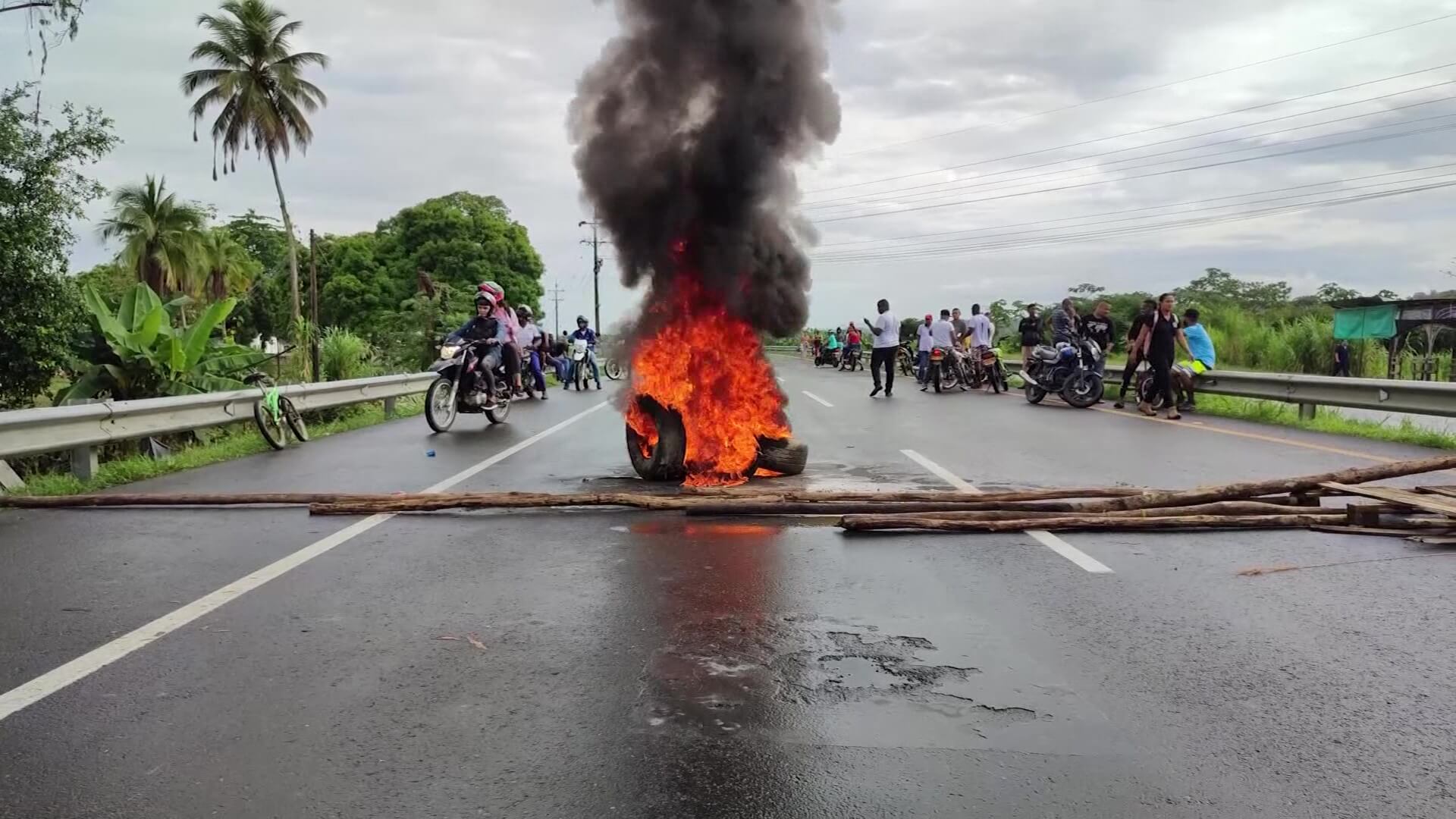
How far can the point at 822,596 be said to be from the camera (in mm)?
5191

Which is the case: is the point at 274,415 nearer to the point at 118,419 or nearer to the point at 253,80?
the point at 118,419

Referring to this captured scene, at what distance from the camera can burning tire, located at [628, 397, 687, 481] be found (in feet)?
29.7

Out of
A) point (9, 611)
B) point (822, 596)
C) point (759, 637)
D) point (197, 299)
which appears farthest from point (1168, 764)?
point (197, 299)

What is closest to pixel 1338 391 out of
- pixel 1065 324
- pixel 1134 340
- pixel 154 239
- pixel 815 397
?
pixel 1134 340

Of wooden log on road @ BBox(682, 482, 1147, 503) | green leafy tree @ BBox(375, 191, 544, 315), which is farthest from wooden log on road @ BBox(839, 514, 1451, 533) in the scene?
green leafy tree @ BBox(375, 191, 544, 315)

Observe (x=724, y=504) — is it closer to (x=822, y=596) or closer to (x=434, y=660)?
(x=822, y=596)

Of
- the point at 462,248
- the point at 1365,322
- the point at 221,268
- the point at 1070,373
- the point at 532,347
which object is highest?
the point at 462,248

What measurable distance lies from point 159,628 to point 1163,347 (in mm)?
14768

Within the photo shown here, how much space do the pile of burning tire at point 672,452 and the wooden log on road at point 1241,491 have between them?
299cm

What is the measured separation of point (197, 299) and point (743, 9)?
1487 inches

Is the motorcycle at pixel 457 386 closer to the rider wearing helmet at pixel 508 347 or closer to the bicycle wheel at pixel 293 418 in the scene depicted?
the rider wearing helmet at pixel 508 347

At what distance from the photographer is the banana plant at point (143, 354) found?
1328 cm

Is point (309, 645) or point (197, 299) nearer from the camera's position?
point (309, 645)

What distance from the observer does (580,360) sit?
1044 inches
